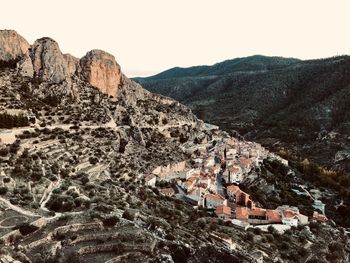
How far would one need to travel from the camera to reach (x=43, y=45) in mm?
70938

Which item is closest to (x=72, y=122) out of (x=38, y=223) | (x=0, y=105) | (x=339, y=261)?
(x=0, y=105)

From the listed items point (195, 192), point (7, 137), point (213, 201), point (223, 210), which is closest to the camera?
point (7, 137)

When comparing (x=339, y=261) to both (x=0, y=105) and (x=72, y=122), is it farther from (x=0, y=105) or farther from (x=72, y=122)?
(x=0, y=105)

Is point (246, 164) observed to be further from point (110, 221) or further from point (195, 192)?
point (110, 221)

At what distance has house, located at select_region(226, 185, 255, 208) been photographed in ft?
185

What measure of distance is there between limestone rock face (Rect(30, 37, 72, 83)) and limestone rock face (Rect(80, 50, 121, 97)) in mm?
9425

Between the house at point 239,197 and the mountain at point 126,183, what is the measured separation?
178 mm

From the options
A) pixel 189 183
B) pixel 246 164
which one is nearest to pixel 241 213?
pixel 189 183

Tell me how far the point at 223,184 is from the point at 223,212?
1850 centimetres

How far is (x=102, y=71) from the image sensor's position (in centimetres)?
8269

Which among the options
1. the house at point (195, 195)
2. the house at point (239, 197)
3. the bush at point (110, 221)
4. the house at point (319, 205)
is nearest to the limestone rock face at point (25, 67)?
the house at point (195, 195)

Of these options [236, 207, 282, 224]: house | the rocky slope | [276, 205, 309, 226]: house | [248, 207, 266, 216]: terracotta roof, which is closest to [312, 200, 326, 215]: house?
[276, 205, 309, 226]: house

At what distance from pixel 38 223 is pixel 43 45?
173 ft

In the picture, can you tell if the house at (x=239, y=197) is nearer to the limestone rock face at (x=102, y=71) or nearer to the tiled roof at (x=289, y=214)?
the tiled roof at (x=289, y=214)
